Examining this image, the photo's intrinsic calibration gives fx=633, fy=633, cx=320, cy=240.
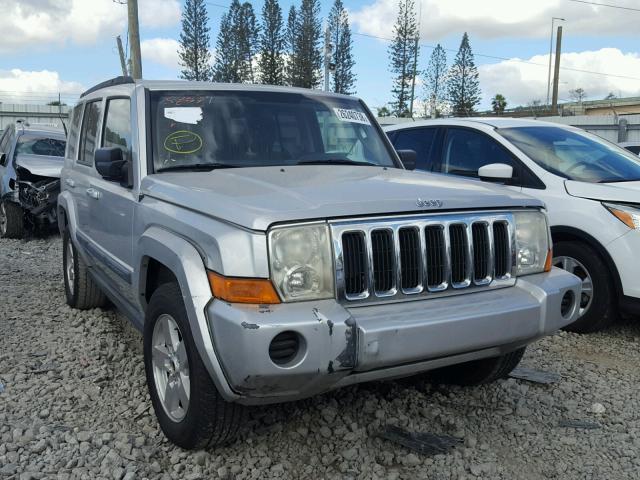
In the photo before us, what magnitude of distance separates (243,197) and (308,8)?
4996 centimetres

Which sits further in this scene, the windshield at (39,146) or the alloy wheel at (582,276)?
the windshield at (39,146)

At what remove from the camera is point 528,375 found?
409 centimetres

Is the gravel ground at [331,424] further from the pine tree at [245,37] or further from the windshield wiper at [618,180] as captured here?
the pine tree at [245,37]

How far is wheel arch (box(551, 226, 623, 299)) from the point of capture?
4.77 metres

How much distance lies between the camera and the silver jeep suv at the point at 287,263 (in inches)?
97.3

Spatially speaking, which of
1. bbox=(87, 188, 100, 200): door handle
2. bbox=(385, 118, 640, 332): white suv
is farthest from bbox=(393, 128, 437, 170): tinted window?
bbox=(87, 188, 100, 200): door handle

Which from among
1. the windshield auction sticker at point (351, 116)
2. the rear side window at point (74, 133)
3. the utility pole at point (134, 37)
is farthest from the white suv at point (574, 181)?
the utility pole at point (134, 37)

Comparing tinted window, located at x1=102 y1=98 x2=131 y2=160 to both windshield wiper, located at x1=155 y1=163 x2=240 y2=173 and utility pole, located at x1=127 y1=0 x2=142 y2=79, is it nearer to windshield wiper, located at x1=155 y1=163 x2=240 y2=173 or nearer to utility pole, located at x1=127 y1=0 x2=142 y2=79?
windshield wiper, located at x1=155 y1=163 x2=240 y2=173

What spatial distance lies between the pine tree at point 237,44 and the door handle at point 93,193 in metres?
48.3

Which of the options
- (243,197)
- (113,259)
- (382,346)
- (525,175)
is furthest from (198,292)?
(525,175)

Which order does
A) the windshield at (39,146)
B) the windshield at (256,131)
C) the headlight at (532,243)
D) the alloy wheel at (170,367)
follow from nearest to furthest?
the alloy wheel at (170,367) → the headlight at (532,243) → the windshield at (256,131) → the windshield at (39,146)

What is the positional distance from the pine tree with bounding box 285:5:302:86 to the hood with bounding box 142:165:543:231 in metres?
48.4

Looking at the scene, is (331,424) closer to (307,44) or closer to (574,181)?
(574,181)

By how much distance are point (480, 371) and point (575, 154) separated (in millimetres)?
2840
